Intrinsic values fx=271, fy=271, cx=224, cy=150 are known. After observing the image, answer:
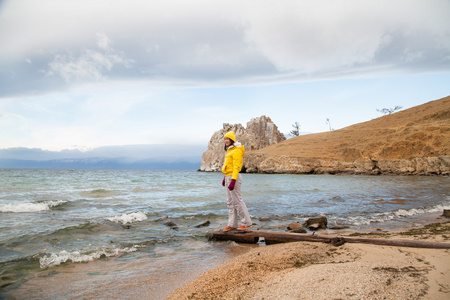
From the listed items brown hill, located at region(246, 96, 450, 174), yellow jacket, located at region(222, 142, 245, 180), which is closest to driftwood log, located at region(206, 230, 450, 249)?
yellow jacket, located at region(222, 142, 245, 180)

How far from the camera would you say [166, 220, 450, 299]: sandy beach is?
2.72 m

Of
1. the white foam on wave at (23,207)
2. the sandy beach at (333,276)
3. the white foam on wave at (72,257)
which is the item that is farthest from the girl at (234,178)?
the white foam on wave at (23,207)

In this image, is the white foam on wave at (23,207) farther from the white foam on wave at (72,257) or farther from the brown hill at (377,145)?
the brown hill at (377,145)

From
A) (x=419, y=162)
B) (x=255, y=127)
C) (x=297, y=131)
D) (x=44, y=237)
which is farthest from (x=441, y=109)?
(x=44, y=237)

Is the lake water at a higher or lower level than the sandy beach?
lower

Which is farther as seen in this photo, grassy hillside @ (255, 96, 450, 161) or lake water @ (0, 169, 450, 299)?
grassy hillside @ (255, 96, 450, 161)

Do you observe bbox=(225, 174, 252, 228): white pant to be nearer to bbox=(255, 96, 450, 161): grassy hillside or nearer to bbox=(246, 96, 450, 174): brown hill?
bbox=(246, 96, 450, 174): brown hill

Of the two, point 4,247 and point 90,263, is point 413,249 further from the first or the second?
point 4,247

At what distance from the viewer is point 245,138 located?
87.6m

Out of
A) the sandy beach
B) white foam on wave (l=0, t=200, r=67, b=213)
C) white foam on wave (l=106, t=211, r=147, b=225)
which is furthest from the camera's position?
white foam on wave (l=0, t=200, r=67, b=213)

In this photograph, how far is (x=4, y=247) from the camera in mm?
5777

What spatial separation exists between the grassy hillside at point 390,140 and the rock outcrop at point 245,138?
18489mm

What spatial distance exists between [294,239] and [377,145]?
51.8 metres

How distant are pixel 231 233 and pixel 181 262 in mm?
1669
